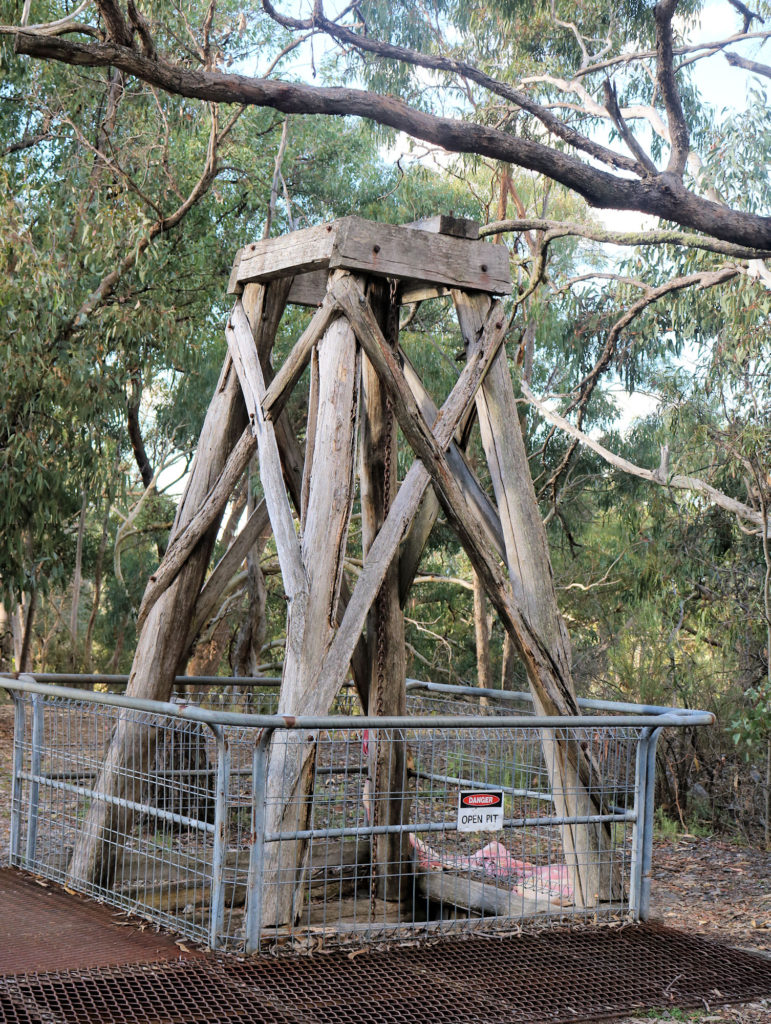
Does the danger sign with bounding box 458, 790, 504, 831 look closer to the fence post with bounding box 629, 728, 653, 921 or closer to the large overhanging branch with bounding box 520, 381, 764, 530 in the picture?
the fence post with bounding box 629, 728, 653, 921

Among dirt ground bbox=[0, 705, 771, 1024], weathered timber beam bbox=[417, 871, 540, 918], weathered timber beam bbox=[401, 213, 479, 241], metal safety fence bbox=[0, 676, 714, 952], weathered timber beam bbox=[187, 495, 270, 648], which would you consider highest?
weathered timber beam bbox=[401, 213, 479, 241]

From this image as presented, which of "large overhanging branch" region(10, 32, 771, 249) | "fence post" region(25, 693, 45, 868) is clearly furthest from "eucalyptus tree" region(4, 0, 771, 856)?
"fence post" region(25, 693, 45, 868)

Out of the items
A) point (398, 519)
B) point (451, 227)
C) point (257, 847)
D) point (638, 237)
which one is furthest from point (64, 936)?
point (638, 237)

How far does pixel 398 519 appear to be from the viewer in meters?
5.31

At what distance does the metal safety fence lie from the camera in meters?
4.24

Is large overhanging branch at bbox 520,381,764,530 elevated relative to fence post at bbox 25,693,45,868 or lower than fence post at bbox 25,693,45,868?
elevated

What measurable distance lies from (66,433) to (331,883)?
697 cm

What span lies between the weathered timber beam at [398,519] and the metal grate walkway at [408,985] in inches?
45.9

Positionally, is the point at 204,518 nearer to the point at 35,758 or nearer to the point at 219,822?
the point at 35,758

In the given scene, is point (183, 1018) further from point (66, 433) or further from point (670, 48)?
point (66, 433)

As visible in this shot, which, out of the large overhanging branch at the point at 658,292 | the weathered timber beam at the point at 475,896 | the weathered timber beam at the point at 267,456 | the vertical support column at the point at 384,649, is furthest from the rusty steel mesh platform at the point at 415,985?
the large overhanging branch at the point at 658,292

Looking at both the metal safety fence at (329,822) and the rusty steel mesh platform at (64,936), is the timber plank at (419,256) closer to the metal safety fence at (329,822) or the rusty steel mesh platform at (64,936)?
the metal safety fence at (329,822)

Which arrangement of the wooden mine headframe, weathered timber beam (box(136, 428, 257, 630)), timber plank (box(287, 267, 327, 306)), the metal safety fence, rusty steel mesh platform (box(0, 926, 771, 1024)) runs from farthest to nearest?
timber plank (box(287, 267, 327, 306))
weathered timber beam (box(136, 428, 257, 630))
the wooden mine headframe
the metal safety fence
rusty steel mesh platform (box(0, 926, 771, 1024))

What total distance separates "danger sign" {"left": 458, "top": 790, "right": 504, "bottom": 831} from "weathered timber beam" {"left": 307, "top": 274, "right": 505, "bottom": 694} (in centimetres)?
72
